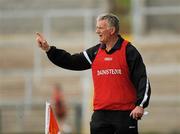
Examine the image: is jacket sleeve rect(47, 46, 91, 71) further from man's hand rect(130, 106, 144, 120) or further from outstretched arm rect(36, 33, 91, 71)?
man's hand rect(130, 106, 144, 120)

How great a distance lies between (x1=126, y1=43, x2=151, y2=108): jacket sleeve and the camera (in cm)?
1130

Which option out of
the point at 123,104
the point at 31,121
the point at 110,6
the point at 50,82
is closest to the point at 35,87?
the point at 50,82

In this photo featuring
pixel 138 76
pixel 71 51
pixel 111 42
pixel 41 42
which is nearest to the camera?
pixel 138 76

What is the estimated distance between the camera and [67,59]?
475 inches

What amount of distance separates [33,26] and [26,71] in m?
2.01

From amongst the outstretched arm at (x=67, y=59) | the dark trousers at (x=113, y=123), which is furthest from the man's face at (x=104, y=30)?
the dark trousers at (x=113, y=123)

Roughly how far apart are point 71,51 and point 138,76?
16927 millimetres

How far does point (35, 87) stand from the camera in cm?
2809

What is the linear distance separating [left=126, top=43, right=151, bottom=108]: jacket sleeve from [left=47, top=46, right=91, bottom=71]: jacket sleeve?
2.27ft

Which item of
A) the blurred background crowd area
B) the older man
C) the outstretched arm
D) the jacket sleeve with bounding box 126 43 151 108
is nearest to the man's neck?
the older man

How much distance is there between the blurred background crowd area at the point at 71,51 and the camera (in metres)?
25.6

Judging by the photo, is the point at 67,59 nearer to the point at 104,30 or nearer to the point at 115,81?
the point at 104,30

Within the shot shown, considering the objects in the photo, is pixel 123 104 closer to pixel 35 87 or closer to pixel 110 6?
pixel 35 87

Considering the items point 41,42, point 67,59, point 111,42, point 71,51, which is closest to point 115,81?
Answer: point 111,42
